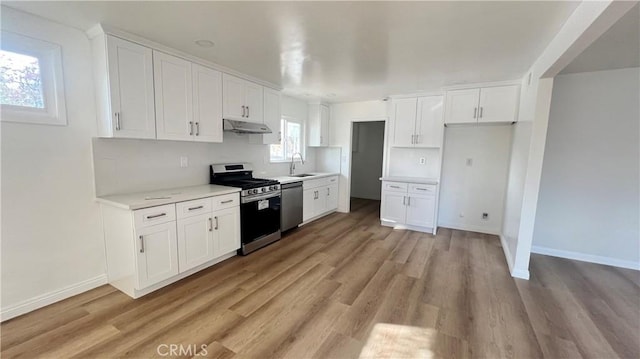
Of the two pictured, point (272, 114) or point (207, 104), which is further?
point (272, 114)

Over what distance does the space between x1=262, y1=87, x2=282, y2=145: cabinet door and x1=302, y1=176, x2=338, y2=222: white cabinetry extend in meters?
0.95

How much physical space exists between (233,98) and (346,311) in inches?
115

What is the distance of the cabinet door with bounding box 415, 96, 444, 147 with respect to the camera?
4.47 m

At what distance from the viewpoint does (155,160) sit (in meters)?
2.98

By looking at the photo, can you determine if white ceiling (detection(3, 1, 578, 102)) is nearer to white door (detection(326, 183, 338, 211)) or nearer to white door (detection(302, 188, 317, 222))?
white door (detection(302, 188, 317, 222))

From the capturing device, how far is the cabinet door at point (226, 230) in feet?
9.96

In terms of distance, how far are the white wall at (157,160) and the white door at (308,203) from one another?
3.13 feet

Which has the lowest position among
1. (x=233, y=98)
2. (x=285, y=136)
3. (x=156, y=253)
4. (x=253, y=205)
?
(x=156, y=253)

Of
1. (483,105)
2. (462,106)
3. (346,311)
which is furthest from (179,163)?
(483,105)

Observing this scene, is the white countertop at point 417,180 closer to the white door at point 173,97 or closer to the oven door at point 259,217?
the oven door at point 259,217

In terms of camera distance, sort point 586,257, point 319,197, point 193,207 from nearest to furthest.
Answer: point 193,207, point 586,257, point 319,197

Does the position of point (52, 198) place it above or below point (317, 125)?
below

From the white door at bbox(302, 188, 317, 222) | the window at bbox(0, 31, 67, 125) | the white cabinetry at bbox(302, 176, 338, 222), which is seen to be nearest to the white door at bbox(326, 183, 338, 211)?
the white cabinetry at bbox(302, 176, 338, 222)

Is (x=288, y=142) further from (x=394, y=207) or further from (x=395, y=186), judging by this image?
(x=394, y=207)
